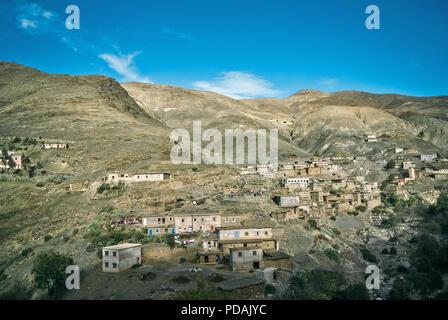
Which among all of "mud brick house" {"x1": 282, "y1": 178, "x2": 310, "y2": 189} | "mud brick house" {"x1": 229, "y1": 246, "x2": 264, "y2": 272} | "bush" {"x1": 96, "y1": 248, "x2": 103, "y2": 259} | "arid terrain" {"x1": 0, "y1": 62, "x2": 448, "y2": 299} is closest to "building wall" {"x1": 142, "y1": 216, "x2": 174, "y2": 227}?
"arid terrain" {"x1": 0, "y1": 62, "x2": 448, "y2": 299}

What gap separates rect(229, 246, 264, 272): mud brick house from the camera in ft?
88.3

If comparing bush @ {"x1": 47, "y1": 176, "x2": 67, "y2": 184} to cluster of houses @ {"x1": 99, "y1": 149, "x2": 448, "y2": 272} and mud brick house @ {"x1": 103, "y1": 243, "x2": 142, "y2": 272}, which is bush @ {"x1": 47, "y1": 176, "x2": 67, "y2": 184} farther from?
mud brick house @ {"x1": 103, "y1": 243, "x2": 142, "y2": 272}

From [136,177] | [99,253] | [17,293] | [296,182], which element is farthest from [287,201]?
[17,293]

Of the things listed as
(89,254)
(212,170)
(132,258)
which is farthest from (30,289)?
(212,170)

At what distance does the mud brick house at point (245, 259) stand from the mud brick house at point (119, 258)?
7679 millimetres

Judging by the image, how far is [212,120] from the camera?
427ft

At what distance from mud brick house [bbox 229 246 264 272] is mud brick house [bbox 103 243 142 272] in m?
7.68

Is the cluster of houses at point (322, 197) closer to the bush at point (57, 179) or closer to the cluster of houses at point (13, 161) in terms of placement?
the bush at point (57, 179)

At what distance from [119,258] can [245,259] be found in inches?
371

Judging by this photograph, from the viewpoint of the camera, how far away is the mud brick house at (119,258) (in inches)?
1026

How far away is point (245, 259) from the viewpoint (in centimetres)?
2725

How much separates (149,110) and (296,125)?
6409 cm

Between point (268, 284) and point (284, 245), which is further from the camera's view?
point (284, 245)
